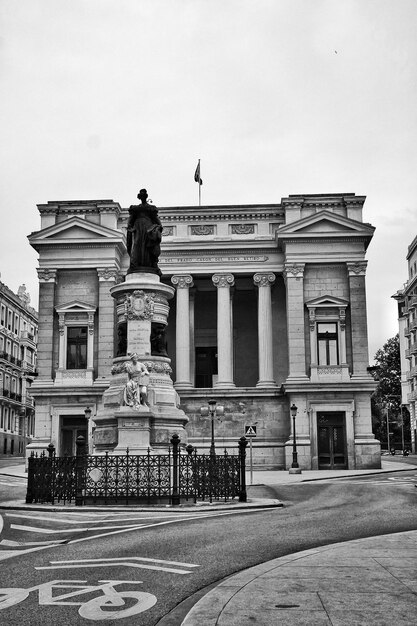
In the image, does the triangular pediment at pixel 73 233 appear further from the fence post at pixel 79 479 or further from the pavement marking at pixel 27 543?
the pavement marking at pixel 27 543

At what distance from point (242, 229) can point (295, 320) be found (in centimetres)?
860

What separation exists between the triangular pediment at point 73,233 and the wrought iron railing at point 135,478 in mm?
35945

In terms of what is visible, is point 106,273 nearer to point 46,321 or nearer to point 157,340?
point 46,321

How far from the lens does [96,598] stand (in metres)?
9.56

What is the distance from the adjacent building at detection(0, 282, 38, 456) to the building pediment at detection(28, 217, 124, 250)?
35.8 metres

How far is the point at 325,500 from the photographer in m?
25.6

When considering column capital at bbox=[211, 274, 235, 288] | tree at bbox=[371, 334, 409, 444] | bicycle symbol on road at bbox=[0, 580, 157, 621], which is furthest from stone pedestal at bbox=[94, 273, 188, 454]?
tree at bbox=[371, 334, 409, 444]

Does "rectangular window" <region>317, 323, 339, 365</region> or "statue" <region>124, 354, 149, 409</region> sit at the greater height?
"rectangular window" <region>317, 323, 339, 365</region>

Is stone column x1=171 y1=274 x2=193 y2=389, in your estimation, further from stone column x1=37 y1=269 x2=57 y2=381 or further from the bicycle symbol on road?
the bicycle symbol on road

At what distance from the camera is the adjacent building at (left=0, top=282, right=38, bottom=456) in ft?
313

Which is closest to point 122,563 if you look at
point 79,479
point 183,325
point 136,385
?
point 79,479

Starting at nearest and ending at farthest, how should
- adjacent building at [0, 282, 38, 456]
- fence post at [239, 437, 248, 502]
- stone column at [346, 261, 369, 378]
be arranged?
fence post at [239, 437, 248, 502]
stone column at [346, 261, 369, 378]
adjacent building at [0, 282, 38, 456]

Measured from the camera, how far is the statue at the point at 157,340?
2789 cm

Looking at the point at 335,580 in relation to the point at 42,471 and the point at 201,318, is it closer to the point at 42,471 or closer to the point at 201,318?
the point at 42,471
